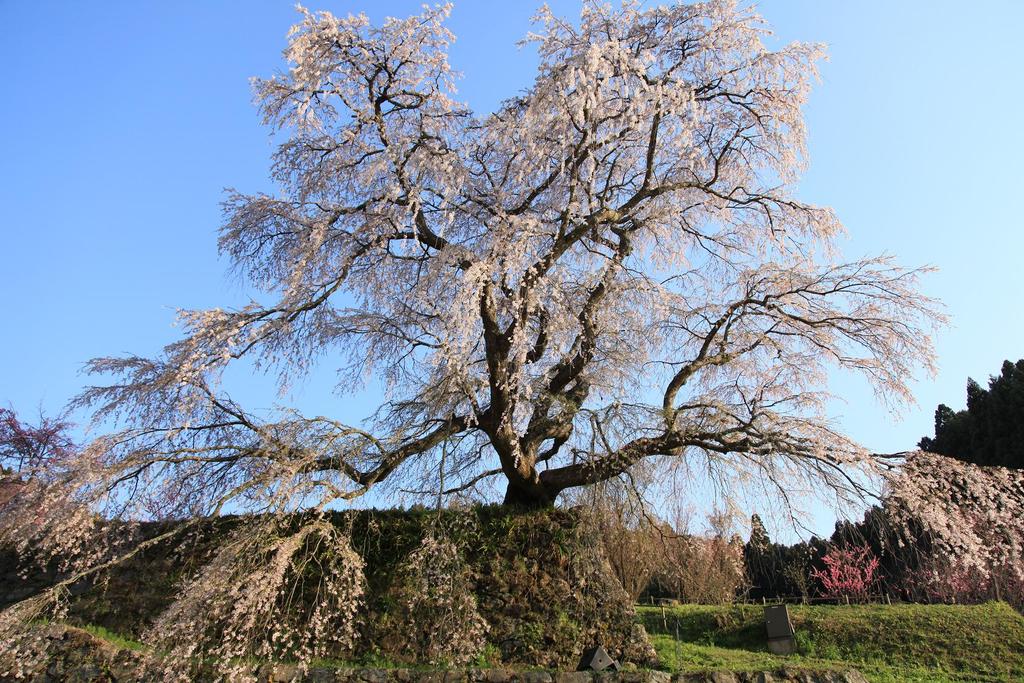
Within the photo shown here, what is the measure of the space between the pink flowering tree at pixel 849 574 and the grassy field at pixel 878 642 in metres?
5.74

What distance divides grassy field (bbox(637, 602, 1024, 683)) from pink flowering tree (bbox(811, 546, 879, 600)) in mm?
5740

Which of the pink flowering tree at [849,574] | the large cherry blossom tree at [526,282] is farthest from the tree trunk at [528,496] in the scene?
the pink flowering tree at [849,574]

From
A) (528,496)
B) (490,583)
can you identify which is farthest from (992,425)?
(490,583)

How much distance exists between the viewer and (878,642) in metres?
10.6

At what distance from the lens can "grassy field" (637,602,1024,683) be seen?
364 inches

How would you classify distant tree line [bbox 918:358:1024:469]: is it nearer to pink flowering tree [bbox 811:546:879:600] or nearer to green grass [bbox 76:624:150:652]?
pink flowering tree [bbox 811:546:879:600]

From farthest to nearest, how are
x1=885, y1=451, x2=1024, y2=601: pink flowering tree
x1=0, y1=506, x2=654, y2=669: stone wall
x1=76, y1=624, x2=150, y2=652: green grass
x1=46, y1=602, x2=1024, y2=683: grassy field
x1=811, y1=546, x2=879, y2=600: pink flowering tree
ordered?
x1=811, y1=546, x2=879, y2=600: pink flowering tree → x1=46, y1=602, x2=1024, y2=683: grassy field → x1=0, y1=506, x2=654, y2=669: stone wall → x1=76, y1=624, x2=150, y2=652: green grass → x1=885, y1=451, x2=1024, y2=601: pink flowering tree

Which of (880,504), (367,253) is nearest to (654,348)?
(880,504)

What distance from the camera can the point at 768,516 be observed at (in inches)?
308

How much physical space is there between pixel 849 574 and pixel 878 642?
329 inches

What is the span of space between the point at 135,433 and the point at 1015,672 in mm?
11647

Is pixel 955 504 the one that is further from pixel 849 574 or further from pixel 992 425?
pixel 992 425

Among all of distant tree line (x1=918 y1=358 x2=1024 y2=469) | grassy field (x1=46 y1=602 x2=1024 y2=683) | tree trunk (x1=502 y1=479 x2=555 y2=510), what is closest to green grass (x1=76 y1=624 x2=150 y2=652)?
grassy field (x1=46 y1=602 x2=1024 y2=683)

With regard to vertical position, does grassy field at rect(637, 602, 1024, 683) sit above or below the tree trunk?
below
